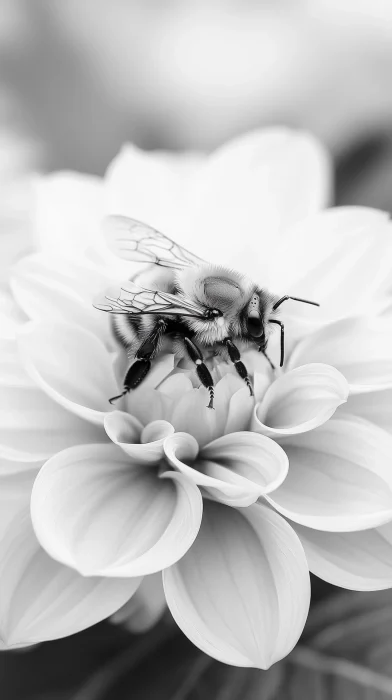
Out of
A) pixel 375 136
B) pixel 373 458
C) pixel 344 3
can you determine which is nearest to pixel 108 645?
pixel 373 458

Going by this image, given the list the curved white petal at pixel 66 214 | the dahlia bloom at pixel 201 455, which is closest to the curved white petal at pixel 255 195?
the dahlia bloom at pixel 201 455

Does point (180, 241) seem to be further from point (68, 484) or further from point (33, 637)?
point (33, 637)

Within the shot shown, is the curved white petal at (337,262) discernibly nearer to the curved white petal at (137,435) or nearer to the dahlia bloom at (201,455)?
the dahlia bloom at (201,455)

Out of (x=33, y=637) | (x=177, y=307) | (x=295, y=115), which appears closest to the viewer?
(x=33, y=637)

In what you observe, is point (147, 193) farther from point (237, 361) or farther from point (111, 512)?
point (111, 512)

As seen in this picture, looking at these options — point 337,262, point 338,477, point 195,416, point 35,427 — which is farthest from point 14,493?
point 337,262

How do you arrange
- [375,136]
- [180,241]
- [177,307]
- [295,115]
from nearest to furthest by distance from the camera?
[177,307]
[180,241]
[375,136]
[295,115]

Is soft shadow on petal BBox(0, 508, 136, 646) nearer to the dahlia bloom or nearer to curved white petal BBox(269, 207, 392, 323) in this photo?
the dahlia bloom
